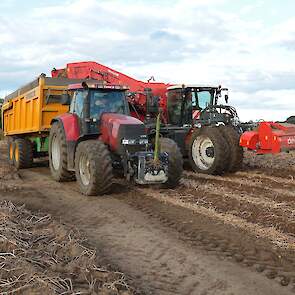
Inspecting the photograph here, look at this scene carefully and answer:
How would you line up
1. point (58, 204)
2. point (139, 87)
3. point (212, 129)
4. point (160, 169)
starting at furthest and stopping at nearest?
1. point (139, 87)
2. point (212, 129)
3. point (160, 169)
4. point (58, 204)

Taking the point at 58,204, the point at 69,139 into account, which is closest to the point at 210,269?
the point at 58,204

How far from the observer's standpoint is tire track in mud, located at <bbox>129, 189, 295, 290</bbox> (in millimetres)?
4234

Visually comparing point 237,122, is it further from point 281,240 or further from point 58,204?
point 281,240

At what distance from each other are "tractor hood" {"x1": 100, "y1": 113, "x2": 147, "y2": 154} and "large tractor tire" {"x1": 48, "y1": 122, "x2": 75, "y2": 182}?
969mm

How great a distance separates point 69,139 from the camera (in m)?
8.68

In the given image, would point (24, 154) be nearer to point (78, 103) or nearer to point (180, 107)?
point (78, 103)

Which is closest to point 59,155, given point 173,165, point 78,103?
point 78,103

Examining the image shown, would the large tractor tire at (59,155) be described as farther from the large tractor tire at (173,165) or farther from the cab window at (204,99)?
the cab window at (204,99)

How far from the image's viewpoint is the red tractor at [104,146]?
7670 millimetres

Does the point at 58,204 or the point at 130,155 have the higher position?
the point at 130,155

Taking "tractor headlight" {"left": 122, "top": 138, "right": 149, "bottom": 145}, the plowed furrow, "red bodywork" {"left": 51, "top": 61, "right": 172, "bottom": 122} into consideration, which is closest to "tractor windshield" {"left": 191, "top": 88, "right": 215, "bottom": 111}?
"red bodywork" {"left": 51, "top": 61, "right": 172, "bottom": 122}

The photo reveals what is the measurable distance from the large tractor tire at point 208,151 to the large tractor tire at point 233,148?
120mm

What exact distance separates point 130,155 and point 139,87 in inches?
223

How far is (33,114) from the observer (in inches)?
449
